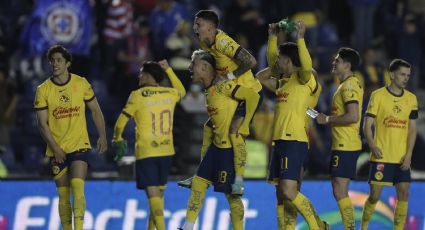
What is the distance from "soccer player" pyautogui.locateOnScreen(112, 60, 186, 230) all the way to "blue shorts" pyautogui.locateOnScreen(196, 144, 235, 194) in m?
0.55

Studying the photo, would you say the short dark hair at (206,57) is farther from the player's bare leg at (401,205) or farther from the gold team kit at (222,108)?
the player's bare leg at (401,205)

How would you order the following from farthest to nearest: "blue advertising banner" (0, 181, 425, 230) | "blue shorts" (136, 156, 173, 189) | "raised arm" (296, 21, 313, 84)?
1. "blue advertising banner" (0, 181, 425, 230)
2. "blue shorts" (136, 156, 173, 189)
3. "raised arm" (296, 21, 313, 84)

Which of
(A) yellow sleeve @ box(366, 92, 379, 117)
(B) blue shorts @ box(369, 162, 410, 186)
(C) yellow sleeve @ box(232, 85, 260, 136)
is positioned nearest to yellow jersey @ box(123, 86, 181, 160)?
(C) yellow sleeve @ box(232, 85, 260, 136)

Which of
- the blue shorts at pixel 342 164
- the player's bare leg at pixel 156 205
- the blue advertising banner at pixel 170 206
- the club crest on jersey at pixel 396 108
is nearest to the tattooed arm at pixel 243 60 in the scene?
the blue shorts at pixel 342 164

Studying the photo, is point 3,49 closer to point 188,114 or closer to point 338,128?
point 188,114

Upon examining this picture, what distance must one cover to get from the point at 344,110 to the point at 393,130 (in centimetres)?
84

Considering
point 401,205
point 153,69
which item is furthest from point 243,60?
point 401,205

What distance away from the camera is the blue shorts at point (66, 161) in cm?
1939

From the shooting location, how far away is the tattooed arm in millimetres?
19156

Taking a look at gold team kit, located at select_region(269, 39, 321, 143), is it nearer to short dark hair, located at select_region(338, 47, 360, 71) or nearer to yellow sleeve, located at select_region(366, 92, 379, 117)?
short dark hair, located at select_region(338, 47, 360, 71)

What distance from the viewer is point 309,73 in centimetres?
1888

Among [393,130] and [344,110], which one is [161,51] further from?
[344,110]

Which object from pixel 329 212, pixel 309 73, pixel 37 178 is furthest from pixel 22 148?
pixel 309 73

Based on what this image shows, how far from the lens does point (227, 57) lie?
19.4 meters
